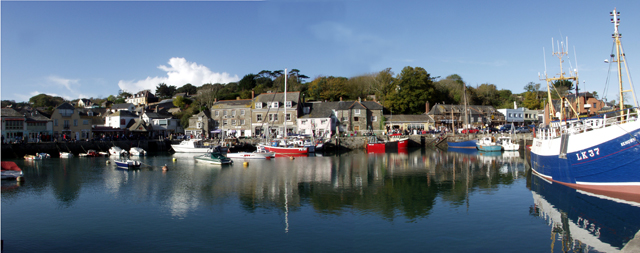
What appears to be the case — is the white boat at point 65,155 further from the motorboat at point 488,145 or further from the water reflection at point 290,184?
the motorboat at point 488,145

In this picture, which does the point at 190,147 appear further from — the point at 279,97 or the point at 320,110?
the point at 320,110

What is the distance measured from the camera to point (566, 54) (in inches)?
1182

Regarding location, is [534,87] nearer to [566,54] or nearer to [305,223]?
[566,54]

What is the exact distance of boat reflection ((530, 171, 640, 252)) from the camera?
594 inches

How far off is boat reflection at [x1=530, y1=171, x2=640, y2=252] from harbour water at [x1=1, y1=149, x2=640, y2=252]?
48 mm

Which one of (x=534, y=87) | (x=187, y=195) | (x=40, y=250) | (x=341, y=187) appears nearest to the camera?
(x=40, y=250)

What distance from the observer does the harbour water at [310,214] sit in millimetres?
15344

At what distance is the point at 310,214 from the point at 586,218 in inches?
509

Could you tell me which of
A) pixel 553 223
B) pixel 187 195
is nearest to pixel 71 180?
pixel 187 195

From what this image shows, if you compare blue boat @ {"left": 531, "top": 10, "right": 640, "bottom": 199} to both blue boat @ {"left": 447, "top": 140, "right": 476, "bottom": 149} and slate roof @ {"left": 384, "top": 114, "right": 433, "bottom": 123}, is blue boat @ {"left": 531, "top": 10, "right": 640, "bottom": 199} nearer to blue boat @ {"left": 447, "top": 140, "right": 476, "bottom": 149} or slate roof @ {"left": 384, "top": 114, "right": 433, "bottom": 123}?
blue boat @ {"left": 447, "top": 140, "right": 476, "bottom": 149}

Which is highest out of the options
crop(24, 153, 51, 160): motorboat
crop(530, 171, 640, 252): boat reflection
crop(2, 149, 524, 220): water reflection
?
crop(24, 153, 51, 160): motorboat

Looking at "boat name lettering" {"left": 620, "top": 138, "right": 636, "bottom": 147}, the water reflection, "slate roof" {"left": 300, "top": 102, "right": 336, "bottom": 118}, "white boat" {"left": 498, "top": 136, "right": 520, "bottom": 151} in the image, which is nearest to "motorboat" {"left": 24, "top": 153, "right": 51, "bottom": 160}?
the water reflection

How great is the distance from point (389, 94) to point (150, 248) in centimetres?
6847

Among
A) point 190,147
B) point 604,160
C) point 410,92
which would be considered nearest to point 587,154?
point 604,160
